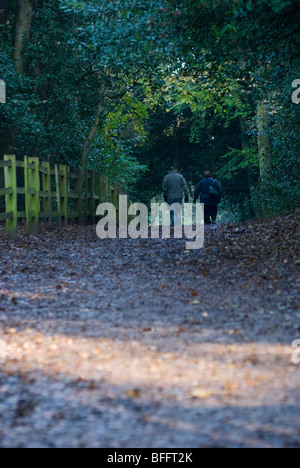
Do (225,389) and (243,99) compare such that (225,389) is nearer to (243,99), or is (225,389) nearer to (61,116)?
(61,116)

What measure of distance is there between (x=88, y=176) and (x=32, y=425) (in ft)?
59.7

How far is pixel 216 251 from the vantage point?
11.9 meters

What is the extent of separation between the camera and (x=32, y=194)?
15.8 meters

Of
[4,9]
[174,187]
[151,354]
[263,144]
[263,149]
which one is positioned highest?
[4,9]

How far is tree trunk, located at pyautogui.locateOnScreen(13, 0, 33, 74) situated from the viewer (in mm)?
19984

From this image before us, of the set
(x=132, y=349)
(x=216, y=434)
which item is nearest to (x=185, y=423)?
(x=216, y=434)

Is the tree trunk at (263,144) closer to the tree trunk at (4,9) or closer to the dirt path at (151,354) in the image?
the tree trunk at (4,9)

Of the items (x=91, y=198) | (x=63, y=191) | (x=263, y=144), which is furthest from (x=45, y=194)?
(x=263, y=144)

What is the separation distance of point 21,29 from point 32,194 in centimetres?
670
